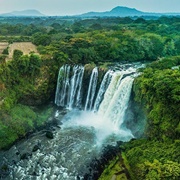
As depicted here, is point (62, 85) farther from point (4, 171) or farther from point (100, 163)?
point (4, 171)

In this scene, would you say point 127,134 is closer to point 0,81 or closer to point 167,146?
point 167,146

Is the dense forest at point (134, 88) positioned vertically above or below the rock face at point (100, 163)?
above

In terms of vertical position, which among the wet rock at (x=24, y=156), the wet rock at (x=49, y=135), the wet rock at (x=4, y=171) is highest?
the wet rock at (x=49, y=135)

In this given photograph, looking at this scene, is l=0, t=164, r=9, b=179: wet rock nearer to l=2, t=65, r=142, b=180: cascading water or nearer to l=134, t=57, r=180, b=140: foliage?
l=2, t=65, r=142, b=180: cascading water

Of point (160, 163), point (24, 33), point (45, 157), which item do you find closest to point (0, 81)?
point (45, 157)

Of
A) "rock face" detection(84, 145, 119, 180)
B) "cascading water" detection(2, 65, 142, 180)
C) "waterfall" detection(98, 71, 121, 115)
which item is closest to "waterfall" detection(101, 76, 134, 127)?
"cascading water" detection(2, 65, 142, 180)

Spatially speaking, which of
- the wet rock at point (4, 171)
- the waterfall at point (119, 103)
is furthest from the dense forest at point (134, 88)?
the wet rock at point (4, 171)

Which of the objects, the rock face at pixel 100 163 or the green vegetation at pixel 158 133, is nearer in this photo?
the green vegetation at pixel 158 133

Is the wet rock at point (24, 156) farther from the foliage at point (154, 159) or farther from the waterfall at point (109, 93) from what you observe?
the waterfall at point (109, 93)
